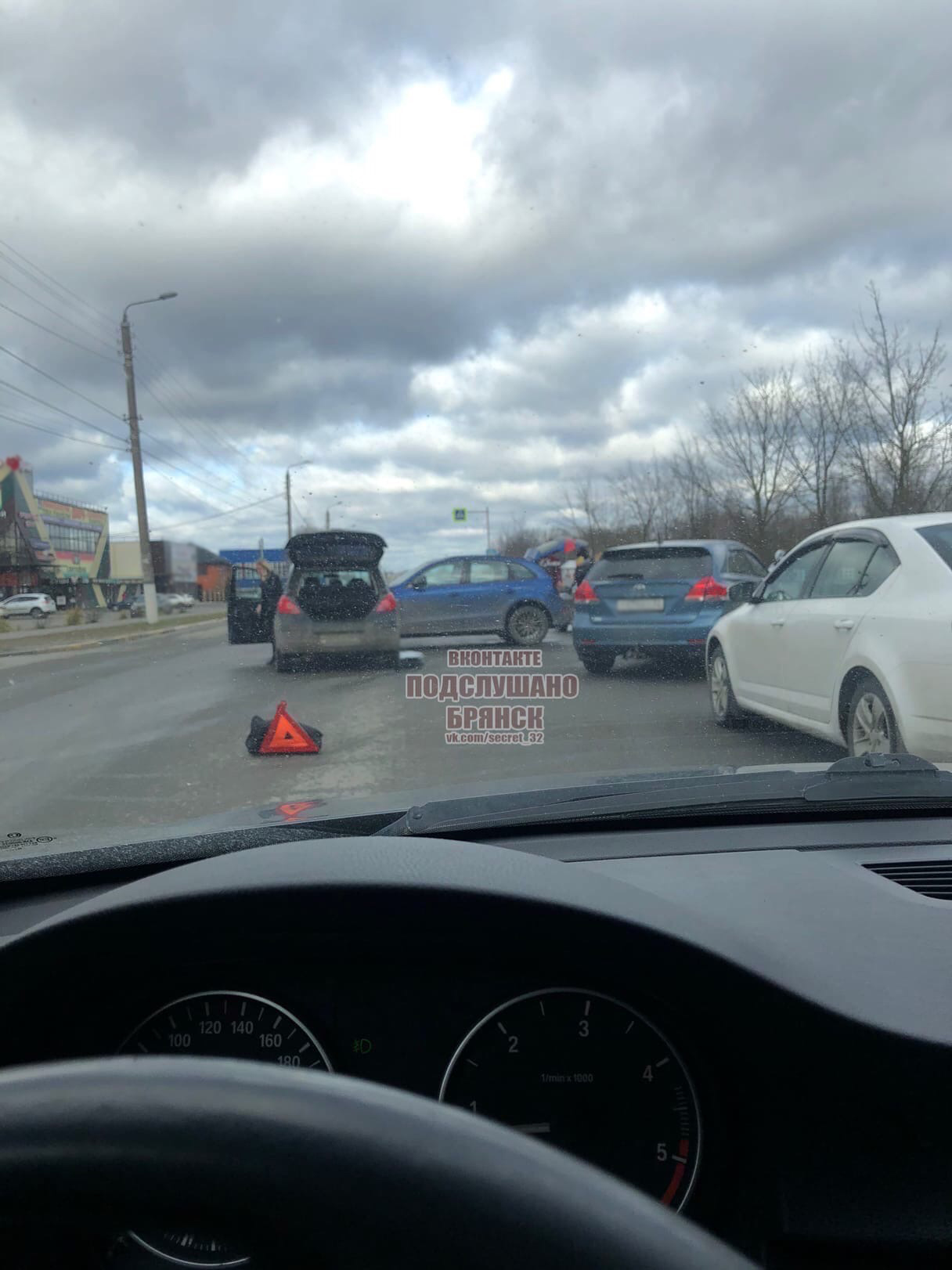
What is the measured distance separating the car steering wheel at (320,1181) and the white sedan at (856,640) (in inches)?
157

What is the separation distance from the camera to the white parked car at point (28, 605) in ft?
105

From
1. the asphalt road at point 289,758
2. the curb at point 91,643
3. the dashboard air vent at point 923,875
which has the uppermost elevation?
the dashboard air vent at point 923,875

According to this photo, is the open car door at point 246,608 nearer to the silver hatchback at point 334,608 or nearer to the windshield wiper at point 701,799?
the silver hatchback at point 334,608

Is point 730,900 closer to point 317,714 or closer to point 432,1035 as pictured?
point 432,1035

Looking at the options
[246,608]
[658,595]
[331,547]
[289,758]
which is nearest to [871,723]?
[289,758]

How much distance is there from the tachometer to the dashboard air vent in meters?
0.92

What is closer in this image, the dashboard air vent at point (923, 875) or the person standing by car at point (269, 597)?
the dashboard air vent at point (923, 875)

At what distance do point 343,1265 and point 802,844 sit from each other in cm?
206

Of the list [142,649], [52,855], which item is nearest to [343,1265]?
[52,855]

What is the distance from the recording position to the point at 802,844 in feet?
8.57

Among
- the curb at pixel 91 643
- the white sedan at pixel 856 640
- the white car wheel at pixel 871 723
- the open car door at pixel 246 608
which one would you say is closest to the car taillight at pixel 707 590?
the white sedan at pixel 856 640

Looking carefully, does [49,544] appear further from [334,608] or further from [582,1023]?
[582,1023]

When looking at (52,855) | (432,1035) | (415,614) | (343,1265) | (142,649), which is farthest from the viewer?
(142,649)

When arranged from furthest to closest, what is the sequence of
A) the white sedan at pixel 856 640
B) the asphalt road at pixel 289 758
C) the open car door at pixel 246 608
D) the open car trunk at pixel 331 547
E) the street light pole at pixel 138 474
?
the street light pole at pixel 138 474 < the open car door at pixel 246 608 < the open car trunk at pixel 331 547 < the asphalt road at pixel 289 758 < the white sedan at pixel 856 640
